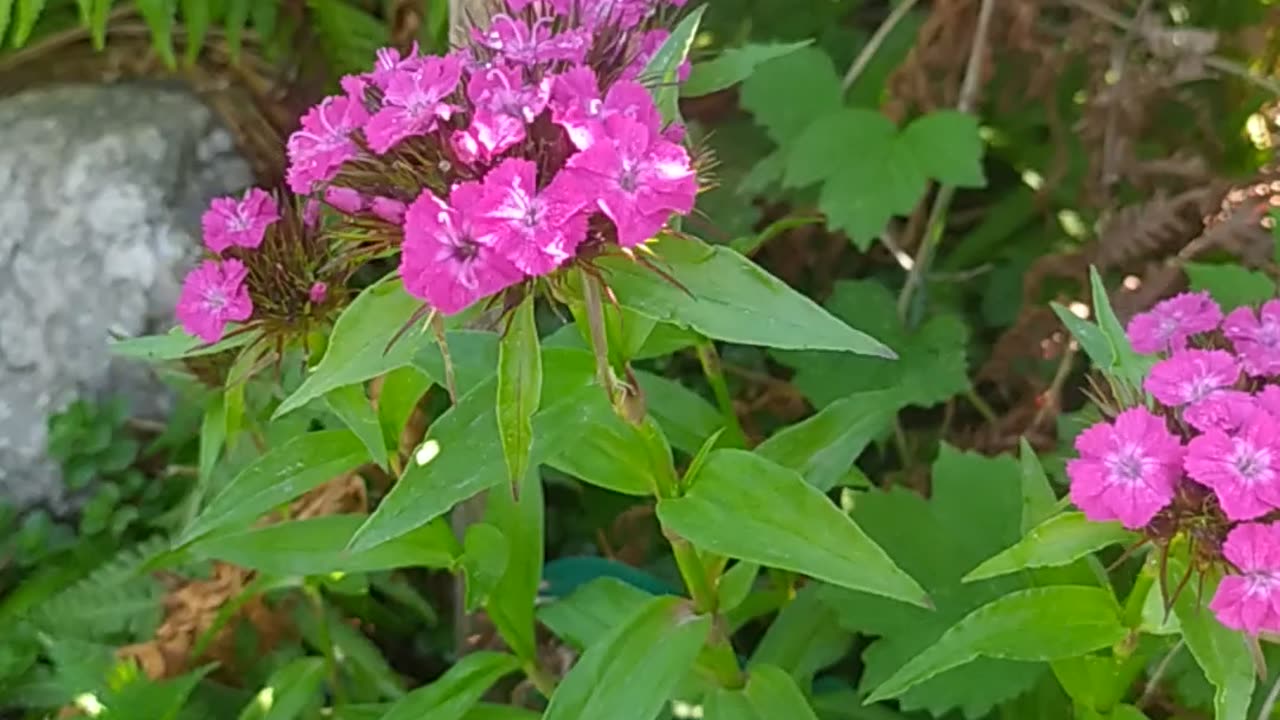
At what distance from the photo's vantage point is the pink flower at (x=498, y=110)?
75cm

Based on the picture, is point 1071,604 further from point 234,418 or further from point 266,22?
point 266,22

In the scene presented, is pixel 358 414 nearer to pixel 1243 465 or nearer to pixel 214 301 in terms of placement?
pixel 214 301

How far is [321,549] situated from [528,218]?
485 millimetres

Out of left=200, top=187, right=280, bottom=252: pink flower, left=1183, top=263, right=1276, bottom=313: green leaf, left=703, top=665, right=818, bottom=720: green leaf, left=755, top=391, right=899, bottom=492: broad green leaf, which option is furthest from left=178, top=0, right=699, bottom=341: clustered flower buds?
left=1183, top=263, right=1276, bottom=313: green leaf

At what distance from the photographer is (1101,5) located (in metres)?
1.73

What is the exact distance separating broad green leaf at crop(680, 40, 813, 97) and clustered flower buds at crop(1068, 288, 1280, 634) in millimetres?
359

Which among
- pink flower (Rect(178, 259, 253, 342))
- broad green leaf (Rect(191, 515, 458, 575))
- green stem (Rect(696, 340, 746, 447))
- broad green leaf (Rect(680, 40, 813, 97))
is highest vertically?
broad green leaf (Rect(680, 40, 813, 97))

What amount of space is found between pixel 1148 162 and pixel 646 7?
92cm

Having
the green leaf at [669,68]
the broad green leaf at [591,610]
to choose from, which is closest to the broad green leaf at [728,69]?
the green leaf at [669,68]

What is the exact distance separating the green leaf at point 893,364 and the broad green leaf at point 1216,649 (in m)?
0.52

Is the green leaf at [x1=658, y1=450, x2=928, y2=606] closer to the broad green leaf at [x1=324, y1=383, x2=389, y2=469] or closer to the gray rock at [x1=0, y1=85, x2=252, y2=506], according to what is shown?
the broad green leaf at [x1=324, y1=383, x2=389, y2=469]

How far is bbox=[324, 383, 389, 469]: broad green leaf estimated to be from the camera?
0.97m

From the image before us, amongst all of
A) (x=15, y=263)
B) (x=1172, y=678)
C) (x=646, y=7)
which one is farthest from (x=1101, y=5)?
(x=15, y=263)

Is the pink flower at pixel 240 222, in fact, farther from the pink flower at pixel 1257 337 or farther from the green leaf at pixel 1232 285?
the green leaf at pixel 1232 285
